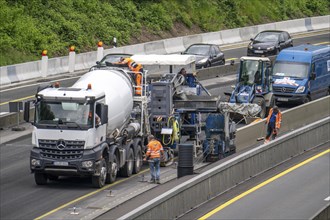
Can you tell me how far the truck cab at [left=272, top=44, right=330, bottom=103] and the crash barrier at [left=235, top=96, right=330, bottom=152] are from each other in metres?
1.39

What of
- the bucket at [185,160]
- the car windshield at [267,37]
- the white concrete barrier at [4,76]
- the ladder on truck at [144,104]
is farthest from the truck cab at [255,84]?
the car windshield at [267,37]

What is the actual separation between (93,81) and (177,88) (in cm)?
450

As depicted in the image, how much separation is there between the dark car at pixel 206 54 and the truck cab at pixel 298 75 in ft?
24.3

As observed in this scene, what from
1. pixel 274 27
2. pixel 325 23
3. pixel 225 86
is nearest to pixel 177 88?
pixel 225 86

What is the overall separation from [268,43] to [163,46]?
248 inches

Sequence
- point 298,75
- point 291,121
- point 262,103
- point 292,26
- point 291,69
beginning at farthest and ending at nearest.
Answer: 1. point 292,26
2. point 291,69
3. point 298,75
4. point 262,103
5. point 291,121

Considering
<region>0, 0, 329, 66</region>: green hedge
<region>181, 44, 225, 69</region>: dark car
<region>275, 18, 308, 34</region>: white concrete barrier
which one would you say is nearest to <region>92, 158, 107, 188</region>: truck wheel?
<region>0, 0, 329, 66</region>: green hedge

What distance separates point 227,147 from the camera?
32.3 metres

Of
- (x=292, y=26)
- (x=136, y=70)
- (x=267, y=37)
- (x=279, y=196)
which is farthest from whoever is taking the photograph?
(x=292, y=26)

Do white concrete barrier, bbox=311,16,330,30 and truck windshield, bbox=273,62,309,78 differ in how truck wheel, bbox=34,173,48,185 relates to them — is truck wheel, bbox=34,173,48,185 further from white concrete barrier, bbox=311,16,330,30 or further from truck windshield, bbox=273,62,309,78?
white concrete barrier, bbox=311,16,330,30

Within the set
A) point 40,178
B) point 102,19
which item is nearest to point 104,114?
point 40,178

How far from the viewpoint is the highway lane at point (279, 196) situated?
2400cm

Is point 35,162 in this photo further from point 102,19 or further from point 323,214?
point 102,19

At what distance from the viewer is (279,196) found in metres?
26.2
